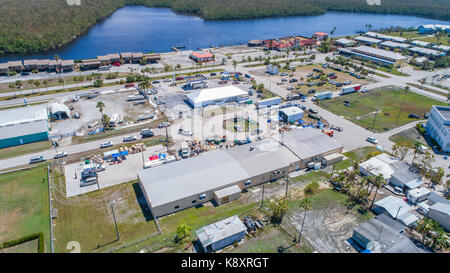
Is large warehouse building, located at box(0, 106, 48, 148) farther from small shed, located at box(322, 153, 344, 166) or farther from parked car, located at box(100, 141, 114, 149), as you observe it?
small shed, located at box(322, 153, 344, 166)

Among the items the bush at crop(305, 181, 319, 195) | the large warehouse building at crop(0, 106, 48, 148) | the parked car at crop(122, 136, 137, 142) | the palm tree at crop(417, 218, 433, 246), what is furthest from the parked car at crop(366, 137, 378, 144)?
the large warehouse building at crop(0, 106, 48, 148)

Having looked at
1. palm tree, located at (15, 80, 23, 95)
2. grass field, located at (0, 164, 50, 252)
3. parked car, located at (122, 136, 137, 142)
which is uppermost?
palm tree, located at (15, 80, 23, 95)

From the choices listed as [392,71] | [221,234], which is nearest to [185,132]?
[221,234]

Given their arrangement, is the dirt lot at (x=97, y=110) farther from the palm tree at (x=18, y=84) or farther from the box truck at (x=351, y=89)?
the box truck at (x=351, y=89)

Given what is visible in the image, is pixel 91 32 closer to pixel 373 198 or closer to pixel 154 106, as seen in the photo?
pixel 154 106

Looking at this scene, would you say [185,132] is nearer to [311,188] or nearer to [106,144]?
[106,144]
